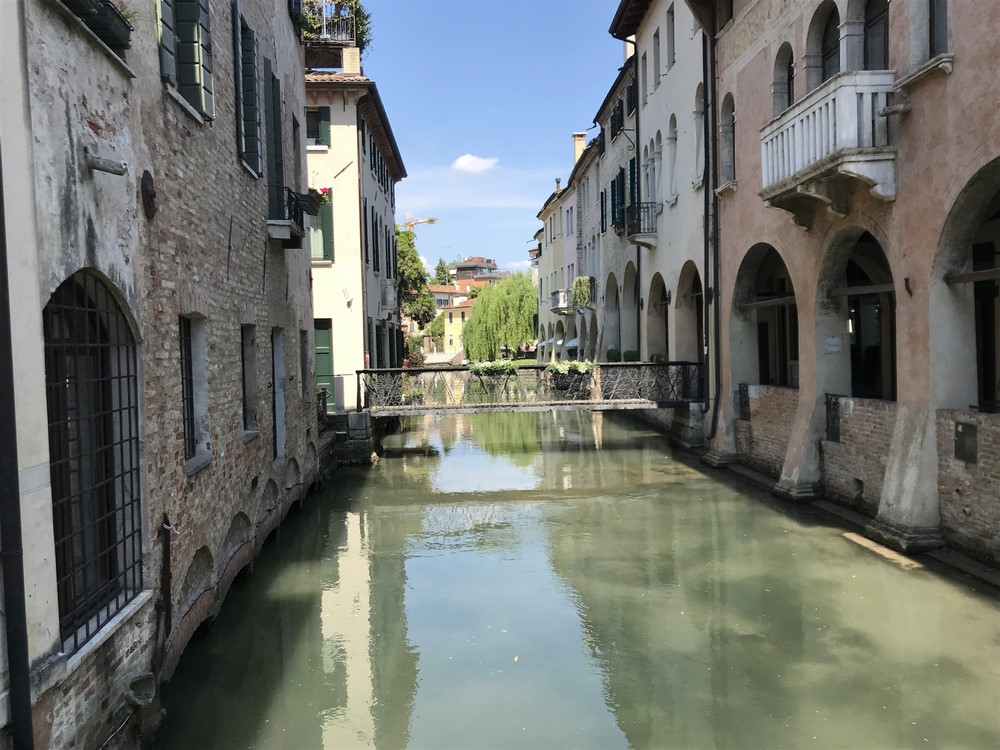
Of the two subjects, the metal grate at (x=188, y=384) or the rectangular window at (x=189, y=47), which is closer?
the rectangular window at (x=189, y=47)

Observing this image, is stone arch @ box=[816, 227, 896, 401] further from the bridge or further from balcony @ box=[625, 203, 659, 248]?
balcony @ box=[625, 203, 659, 248]

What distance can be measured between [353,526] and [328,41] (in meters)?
14.0

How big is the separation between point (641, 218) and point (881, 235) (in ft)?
38.2

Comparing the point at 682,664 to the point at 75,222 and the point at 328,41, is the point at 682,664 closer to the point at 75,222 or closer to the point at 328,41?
the point at 75,222

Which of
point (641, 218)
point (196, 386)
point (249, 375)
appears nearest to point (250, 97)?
point (249, 375)

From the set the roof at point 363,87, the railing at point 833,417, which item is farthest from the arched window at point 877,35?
Answer: the roof at point 363,87

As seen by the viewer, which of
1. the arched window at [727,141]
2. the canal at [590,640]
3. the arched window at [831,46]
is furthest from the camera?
the arched window at [727,141]

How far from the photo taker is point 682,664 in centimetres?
687

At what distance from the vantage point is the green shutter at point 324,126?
2081 centimetres

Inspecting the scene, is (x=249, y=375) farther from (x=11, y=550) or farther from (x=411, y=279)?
(x=411, y=279)

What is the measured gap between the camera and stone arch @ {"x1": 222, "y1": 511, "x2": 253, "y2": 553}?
8.88 metres

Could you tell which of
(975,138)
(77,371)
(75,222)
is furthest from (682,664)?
(975,138)

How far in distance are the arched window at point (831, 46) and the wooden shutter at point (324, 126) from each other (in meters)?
12.7

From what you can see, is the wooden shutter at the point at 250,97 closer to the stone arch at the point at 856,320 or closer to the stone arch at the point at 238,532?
the stone arch at the point at 238,532
